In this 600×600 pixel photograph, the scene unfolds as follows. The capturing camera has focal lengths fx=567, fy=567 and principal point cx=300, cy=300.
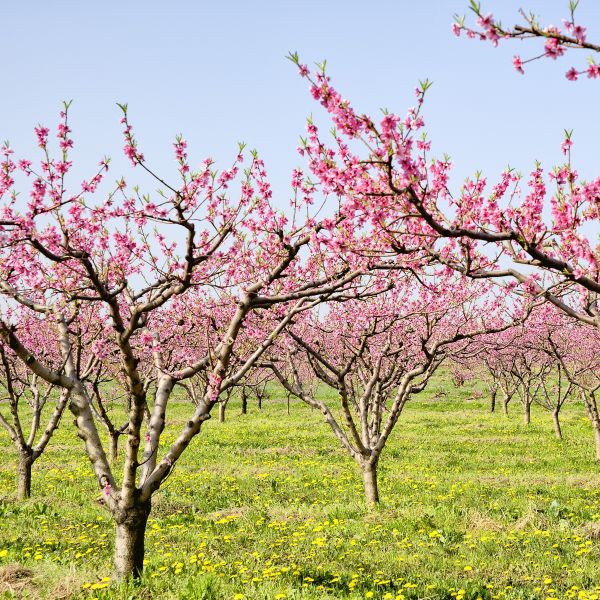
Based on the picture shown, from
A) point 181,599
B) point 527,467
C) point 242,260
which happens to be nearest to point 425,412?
point 527,467

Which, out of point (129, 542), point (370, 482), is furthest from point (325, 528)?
point (129, 542)

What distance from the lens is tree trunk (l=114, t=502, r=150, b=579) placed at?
6934 mm

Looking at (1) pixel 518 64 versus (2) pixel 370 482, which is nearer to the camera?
(1) pixel 518 64

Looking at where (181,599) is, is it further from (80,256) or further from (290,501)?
(290,501)

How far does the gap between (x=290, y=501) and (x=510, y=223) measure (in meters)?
10.1

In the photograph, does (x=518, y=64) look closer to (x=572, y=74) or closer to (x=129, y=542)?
(x=572, y=74)

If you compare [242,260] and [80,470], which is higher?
[242,260]

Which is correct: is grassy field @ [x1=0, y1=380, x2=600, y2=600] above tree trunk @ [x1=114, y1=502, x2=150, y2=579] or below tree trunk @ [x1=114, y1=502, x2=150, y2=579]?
below

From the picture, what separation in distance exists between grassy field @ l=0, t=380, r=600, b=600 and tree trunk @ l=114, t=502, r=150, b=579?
9.2 inches

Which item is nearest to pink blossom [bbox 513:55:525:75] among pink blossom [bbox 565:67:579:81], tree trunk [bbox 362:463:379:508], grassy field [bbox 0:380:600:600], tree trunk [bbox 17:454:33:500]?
pink blossom [bbox 565:67:579:81]

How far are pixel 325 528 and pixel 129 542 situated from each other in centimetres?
450

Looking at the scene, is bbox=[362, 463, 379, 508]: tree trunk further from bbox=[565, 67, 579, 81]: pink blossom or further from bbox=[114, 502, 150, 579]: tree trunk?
bbox=[565, 67, 579, 81]: pink blossom

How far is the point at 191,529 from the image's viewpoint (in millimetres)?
10945

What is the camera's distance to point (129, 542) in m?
6.97
